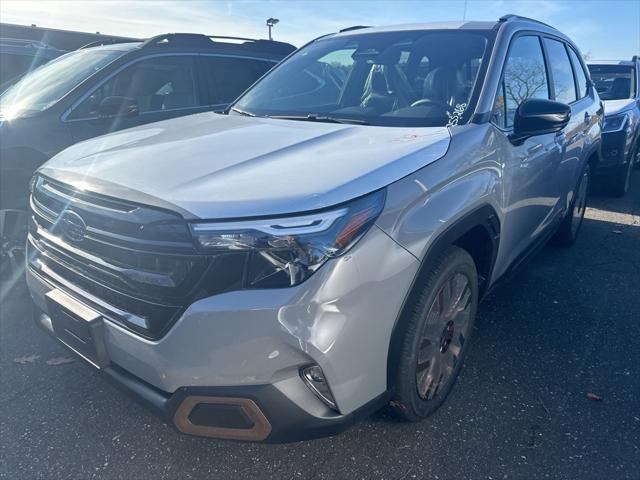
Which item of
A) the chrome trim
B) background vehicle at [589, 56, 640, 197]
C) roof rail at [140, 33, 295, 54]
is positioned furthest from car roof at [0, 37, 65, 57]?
background vehicle at [589, 56, 640, 197]

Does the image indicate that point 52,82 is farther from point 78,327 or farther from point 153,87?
point 78,327

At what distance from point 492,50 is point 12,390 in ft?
10.4

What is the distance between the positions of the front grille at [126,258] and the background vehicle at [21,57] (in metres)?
5.90

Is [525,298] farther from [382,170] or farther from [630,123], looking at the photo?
[630,123]

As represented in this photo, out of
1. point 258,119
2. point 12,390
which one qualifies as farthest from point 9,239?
point 258,119

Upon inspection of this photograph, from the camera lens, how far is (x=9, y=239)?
12.9 ft

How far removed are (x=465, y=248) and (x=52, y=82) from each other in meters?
3.98

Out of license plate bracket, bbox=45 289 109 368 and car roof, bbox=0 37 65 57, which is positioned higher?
car roof, bbox=0 37 65 57

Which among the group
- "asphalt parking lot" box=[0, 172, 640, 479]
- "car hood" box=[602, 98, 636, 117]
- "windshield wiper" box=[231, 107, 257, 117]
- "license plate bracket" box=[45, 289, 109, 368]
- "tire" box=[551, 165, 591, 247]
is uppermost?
"windshield wiper" box=[231, 107, 257, 117]

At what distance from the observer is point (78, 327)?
6.66 ft

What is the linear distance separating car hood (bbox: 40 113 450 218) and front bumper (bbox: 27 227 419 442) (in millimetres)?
257

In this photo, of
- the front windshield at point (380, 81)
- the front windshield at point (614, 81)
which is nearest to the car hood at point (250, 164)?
the front windshield at point (380, 81)

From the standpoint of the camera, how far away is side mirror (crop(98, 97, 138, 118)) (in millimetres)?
4234

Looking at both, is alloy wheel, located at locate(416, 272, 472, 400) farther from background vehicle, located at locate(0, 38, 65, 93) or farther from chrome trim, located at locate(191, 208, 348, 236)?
background vehicle, located at locate(0, 38, 65, 93)
